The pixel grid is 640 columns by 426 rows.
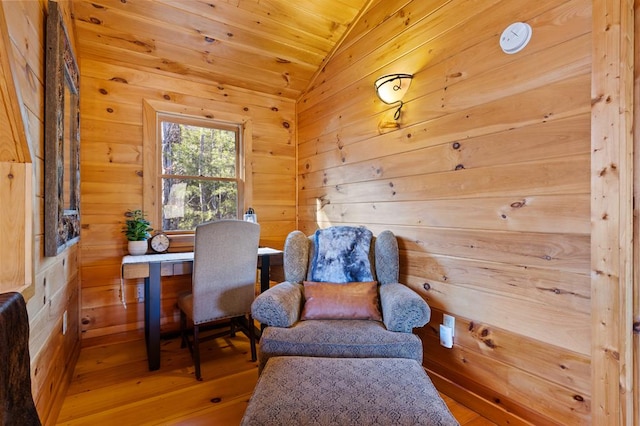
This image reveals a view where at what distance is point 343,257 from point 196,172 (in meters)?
1.75

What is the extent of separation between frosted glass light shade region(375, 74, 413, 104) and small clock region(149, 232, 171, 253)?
212 cm

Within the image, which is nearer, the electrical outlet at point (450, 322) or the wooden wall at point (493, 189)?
the wooden wall at point (493, 189)

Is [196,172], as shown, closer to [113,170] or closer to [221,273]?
[113,170]

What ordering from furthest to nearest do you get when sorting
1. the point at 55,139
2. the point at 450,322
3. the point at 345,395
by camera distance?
1. the point at 450,322
2. the point at 55,139
3. the point at 345,395

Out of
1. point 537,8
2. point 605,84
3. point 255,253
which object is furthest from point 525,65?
point 255,253

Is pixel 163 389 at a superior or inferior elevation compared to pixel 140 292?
inferior

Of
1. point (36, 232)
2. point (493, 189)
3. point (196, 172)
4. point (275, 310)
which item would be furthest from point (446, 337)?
point (196, 172)

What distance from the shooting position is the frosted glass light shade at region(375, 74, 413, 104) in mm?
2055

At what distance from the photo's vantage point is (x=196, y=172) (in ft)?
9.70

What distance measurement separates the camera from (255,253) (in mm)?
2229

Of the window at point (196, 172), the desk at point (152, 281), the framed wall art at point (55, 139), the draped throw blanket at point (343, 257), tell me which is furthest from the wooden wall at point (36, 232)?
the draped throw blanket at point (343, 257)

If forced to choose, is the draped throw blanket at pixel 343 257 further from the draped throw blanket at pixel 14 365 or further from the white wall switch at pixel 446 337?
the draped throw blanket at pixel 14 365

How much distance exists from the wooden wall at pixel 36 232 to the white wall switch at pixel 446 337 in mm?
1986

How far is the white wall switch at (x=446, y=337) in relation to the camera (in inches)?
71.5
